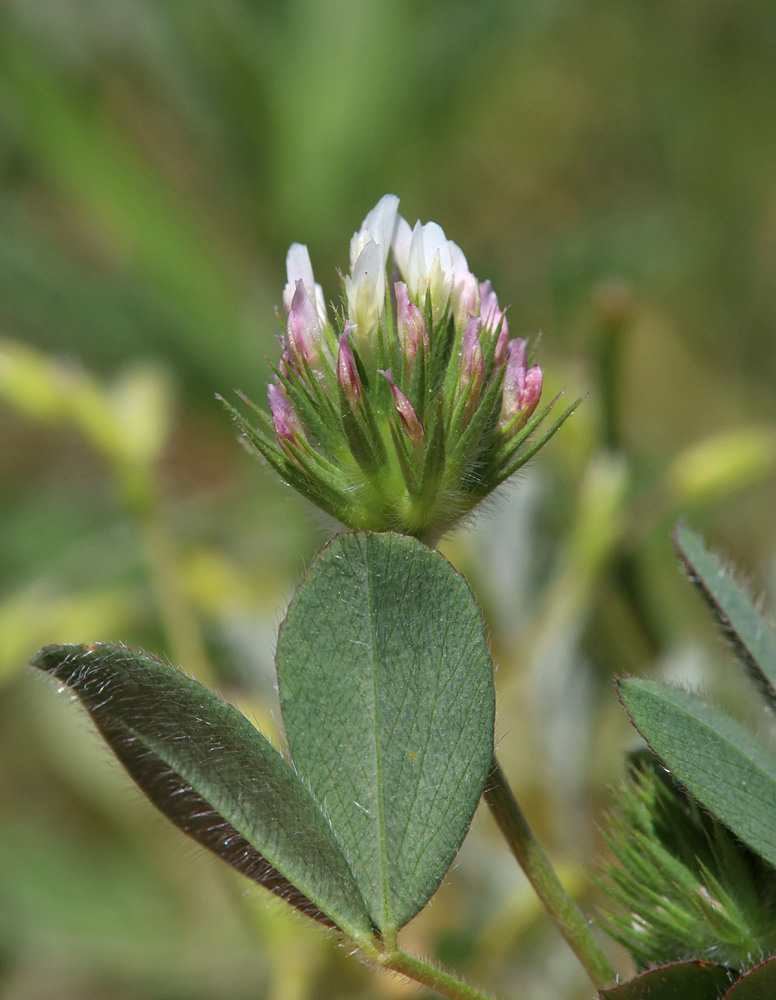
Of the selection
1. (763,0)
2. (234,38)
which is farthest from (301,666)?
(763,0)

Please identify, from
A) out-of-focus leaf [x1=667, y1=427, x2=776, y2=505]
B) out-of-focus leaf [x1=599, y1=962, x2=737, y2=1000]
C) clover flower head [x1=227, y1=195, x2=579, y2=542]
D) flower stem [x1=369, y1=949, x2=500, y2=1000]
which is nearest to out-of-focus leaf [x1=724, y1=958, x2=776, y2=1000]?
out-of-focus leaf [x1=599, y1=962, x2=737, y2=1000]

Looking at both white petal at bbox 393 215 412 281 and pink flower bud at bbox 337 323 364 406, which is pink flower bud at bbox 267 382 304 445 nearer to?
pink flower bud at bbox 337 323 364 406

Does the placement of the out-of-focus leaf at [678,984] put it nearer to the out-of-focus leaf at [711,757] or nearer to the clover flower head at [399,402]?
the out-of-focus leaf at [711,757]

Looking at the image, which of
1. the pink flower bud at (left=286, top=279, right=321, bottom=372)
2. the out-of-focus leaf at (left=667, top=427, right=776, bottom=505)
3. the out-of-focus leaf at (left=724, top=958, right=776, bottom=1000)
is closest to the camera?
the out-of-focus leaf at (left=724, top=958, right=776, bottom=1000)

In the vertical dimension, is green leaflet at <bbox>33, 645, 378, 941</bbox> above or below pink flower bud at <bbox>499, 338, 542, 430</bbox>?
below

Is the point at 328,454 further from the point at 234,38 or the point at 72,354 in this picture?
the point at 234,38

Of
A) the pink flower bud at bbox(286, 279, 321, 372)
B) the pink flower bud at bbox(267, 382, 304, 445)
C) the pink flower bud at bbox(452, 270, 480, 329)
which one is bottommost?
the pink flower bud at bbox(267, 382, 304, 445)

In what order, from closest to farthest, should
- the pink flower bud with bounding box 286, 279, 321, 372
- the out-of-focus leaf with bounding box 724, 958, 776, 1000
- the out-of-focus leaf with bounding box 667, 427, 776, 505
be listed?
the out-of-focus leaf with bounding box 724, 958, 776, 1000
the pink flower bud with bounding box 286, 279, 321, 372
the out-of-focus leaf with bounding box 667, 427, 776, 505

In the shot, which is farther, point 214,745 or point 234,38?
point 234,38
